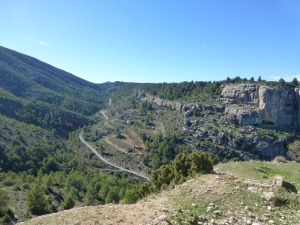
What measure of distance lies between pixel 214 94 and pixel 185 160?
427 ft

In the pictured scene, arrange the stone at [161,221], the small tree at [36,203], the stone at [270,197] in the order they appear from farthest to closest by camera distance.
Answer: the small tree at [36,203], the stone at [270,197], the stone at [161,221]

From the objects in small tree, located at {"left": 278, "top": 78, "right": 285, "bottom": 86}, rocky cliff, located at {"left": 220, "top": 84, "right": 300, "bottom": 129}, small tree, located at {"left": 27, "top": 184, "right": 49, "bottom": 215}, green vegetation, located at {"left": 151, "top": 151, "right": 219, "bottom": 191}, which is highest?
small tree, located at {"left": 278, "top": 78, "right": 285, "bottom": 86}

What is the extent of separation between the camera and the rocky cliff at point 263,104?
5507 inches

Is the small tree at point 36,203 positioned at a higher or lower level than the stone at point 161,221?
lower

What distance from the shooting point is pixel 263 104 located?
142 meters

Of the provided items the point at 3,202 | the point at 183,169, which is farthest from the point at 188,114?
the point at 183,169

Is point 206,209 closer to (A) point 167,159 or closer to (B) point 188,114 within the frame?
(A) point 167,159

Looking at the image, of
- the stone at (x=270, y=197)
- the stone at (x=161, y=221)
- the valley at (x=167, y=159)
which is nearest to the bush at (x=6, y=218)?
the valley at (x=167, y=159)

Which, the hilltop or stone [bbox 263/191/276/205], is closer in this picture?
the hilltop

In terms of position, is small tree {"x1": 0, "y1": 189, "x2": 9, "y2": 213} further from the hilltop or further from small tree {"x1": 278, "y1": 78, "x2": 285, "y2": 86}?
small tree {"x1": 278, "y1": 78, "x2": 285, "y2": 86}

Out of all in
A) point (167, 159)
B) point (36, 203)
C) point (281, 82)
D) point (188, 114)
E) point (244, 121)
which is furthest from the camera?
point (281, 82)

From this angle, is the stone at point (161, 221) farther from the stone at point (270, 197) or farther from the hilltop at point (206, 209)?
the stone at point (270, 197)

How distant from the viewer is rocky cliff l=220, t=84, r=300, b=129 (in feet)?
459

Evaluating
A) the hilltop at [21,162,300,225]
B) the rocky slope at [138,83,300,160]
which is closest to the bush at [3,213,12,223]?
the hilltop at [21,162,300,225]
